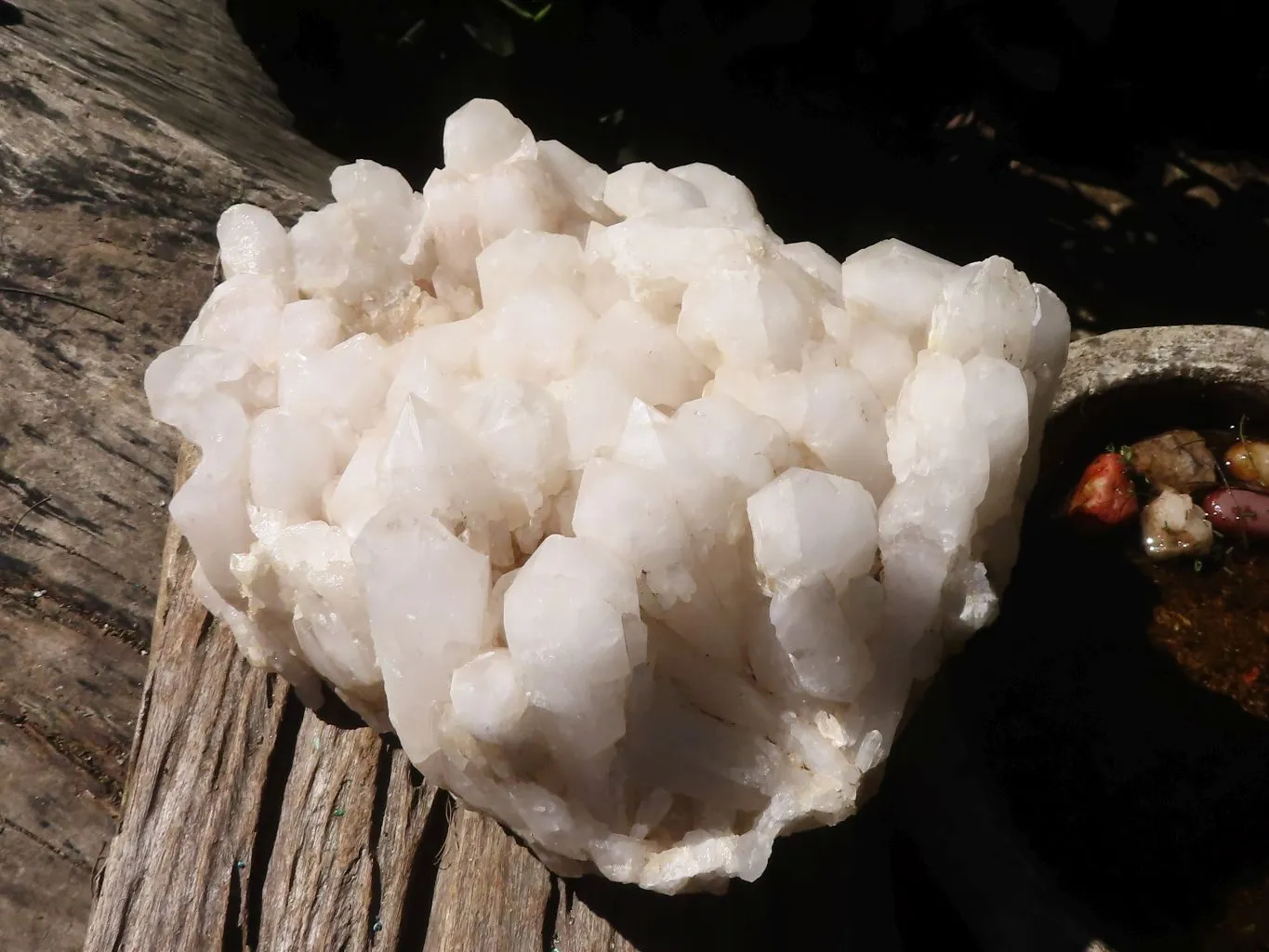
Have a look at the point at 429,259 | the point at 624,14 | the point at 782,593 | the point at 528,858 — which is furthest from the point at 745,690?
the point at 624,14

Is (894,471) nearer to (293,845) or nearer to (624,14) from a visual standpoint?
(293,845)

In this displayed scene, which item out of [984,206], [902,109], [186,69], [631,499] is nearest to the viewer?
[631,499]

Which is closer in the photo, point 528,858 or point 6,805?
point 528,858

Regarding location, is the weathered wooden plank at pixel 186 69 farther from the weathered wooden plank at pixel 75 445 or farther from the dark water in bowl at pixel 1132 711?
the dark water in bowl at pixel 1132 711

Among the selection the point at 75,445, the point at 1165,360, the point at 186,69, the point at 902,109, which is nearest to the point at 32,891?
the point at 75,445

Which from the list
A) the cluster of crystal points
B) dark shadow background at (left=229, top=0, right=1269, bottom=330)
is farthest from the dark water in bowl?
dark shadow background at (left=229, top=0, right=1269, bottom=330)

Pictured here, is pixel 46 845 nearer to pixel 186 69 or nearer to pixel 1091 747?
pixel 186 69
